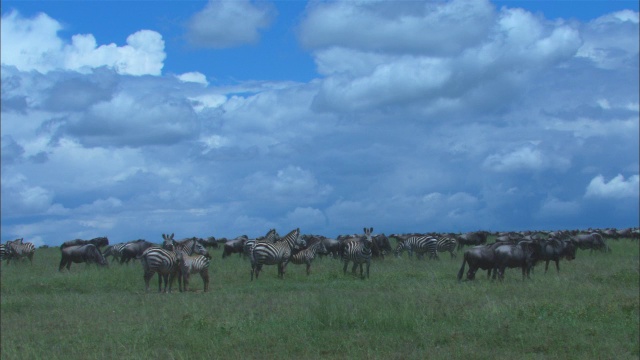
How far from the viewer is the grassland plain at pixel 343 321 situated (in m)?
12.7

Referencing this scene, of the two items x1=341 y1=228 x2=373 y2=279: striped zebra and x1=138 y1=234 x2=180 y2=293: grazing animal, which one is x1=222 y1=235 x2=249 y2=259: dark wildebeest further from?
x1=138 y1=234 x2=180 y2=293: grazing animal

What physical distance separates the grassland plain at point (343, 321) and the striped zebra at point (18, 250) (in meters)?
13.0

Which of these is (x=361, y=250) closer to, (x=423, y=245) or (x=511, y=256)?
(x=511, y=256)

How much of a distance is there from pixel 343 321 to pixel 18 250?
92.6 feet

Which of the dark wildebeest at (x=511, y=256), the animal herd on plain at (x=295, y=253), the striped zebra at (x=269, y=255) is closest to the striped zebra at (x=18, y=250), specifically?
the animal herd on plain at (x=295, y=253)

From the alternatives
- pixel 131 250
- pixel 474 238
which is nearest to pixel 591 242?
pixel 474 238

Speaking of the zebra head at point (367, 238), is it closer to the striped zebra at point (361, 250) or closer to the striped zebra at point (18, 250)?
the striped zebra at point (361, 250)

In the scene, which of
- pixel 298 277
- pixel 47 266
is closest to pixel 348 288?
pixel 298 277

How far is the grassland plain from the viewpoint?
1266cm

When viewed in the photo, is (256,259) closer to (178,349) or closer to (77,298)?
(77,298)

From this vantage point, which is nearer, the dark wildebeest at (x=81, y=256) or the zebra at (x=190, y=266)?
the zebra at (x=190, y=266)

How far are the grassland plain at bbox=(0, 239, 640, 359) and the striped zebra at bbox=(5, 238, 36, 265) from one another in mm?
13005

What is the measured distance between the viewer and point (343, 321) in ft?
48.1

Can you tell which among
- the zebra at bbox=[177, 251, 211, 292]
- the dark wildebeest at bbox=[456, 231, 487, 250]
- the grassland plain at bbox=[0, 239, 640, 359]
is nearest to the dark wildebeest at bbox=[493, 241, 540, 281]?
the grassland plain at bbox=[0, 239, 640, 359]
